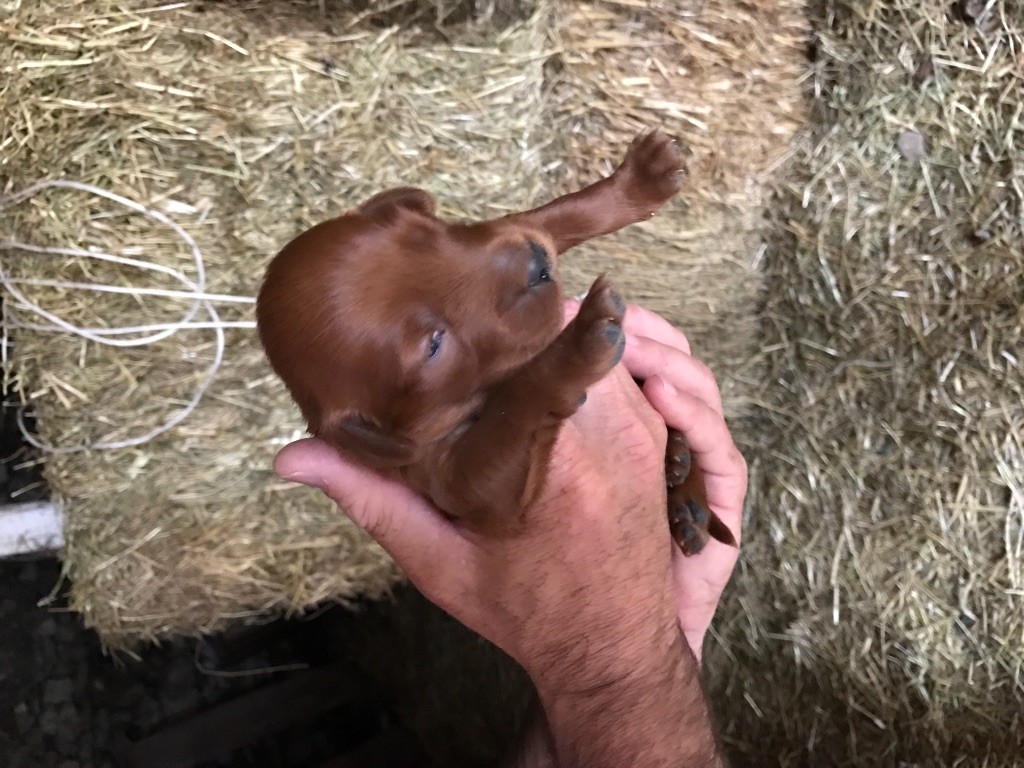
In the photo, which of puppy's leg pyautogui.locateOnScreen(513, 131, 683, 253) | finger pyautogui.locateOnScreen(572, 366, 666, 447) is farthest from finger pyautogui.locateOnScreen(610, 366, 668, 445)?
puppy's leg pyautogui.locateOnScreen(513, 131, 683, 253)

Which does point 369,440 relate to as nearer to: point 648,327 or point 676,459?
point 676,459

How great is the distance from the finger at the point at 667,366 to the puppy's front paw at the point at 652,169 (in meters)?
0.37

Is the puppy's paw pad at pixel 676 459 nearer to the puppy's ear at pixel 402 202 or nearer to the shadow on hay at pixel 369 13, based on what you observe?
the puppy's ear at pixel 402 202

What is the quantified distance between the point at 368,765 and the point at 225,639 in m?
0.80

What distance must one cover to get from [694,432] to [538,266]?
76 cm

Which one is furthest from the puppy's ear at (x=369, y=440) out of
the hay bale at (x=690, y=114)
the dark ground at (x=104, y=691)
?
the dark ground at (x=104, y=691)

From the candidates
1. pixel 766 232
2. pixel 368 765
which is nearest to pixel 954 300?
pixel 766 232

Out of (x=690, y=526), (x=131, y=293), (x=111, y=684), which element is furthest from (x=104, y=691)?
(x=690, y=526)

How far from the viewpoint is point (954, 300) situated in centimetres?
264

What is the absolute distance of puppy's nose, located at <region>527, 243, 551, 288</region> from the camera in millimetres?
1544

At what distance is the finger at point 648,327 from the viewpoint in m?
2.27

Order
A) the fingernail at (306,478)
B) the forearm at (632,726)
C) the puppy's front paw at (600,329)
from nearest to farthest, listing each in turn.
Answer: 1. the puppy's front paw at (600,329)
2. the fingernail at (306,478)
3. the forearm at (632,726)

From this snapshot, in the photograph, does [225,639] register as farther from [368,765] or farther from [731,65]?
[731,65]

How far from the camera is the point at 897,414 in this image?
2805 mm
